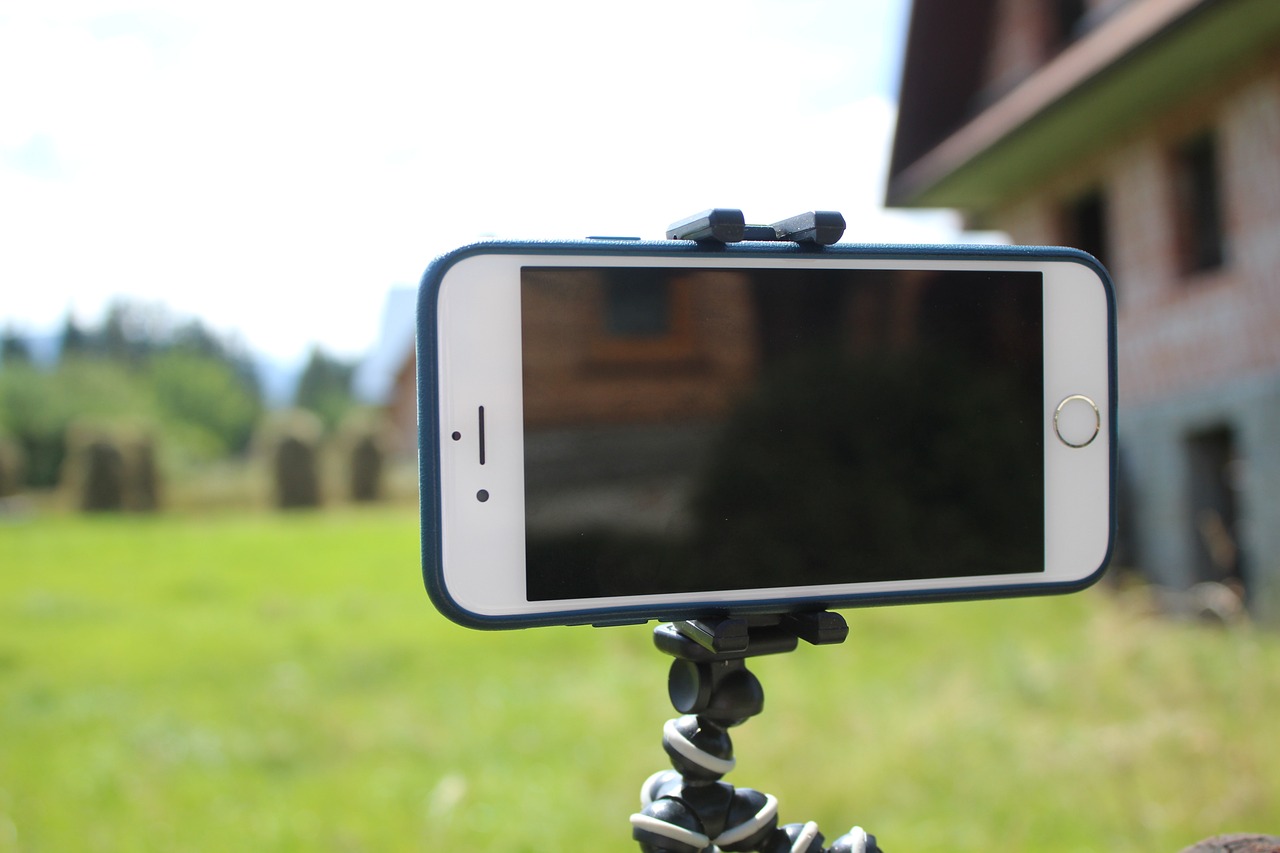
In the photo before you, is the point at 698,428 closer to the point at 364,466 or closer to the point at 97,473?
the point at 97,473

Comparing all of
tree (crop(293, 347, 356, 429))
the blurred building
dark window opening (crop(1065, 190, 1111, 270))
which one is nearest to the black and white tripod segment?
the blurred building

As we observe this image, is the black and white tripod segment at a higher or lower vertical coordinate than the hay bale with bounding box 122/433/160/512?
higher

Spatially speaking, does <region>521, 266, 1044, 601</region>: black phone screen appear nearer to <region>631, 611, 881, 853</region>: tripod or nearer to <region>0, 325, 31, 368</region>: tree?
<region>631, 611, 881, 853</region>: tripod

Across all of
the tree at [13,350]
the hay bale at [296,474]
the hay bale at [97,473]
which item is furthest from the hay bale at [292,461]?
the tree at [13,350]

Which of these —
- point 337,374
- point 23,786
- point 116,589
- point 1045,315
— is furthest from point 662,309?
point 337,374

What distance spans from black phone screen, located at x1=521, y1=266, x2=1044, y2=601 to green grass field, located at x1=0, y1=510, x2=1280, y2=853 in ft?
8.07

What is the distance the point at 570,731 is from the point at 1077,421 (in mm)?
4216

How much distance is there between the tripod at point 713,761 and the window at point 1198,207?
7.65m

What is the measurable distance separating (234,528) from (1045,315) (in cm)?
1380

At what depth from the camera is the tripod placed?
96 cm

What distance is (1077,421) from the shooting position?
105 cm

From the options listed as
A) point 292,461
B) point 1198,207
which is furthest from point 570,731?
point 292,461

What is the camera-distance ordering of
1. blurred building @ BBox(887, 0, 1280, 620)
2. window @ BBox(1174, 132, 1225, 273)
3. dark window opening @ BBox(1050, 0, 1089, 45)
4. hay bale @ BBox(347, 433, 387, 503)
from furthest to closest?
1. hay bale @ BBox(347, 433, 387, 503)
2. dark window opening @ BBox(1050, 0, 1089, 45)
3. window @ BBox(1174, 132, 1225, 273)
4. blurred building @ BBox(887, 0, 1280, 620)

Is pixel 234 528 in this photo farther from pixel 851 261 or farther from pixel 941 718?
pixel 851 261
